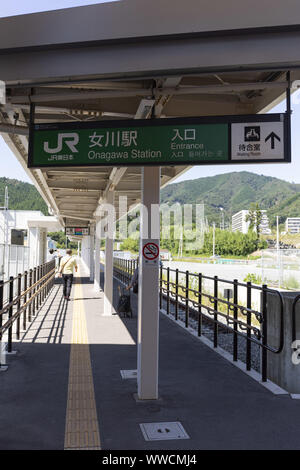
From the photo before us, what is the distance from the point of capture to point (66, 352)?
6309mm

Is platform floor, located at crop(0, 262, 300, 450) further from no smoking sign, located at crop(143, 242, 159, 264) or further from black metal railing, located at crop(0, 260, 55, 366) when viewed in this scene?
no smoking sign, located at crop(143, 242, 159, 264)

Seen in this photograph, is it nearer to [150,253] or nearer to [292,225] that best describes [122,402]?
[150,253]

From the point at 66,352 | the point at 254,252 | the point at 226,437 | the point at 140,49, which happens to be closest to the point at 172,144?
the point at 140,49

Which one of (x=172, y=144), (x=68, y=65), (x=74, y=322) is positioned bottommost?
(x=74, y=322)

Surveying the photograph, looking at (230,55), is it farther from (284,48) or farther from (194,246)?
(194,246)

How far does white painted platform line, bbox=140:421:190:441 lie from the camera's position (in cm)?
340

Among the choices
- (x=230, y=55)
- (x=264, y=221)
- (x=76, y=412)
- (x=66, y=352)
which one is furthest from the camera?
(x=264, y=221)

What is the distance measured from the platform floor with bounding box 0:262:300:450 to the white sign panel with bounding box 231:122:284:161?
223cm

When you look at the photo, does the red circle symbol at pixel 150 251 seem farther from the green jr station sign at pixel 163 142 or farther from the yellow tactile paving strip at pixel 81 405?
the yellow tactile paving strip at pixel 81 405

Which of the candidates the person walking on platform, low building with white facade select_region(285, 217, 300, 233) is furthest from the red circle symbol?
low building with white facade select_region(285, 217, 300, 233)

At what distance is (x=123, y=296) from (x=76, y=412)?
20.0 ft

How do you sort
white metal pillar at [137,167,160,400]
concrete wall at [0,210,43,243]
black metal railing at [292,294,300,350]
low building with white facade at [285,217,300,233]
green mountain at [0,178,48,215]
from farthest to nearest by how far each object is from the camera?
low building with white facade at [285,217,300,233]
green mountain at [0,178,48,215]
concrete wall at [0,210,43,243]
white metal pillar at [137,167,160,400]
black metal railing at [292,294,300,350]

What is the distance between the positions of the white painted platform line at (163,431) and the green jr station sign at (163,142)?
2.17 m

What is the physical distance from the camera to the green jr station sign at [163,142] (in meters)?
3.58
